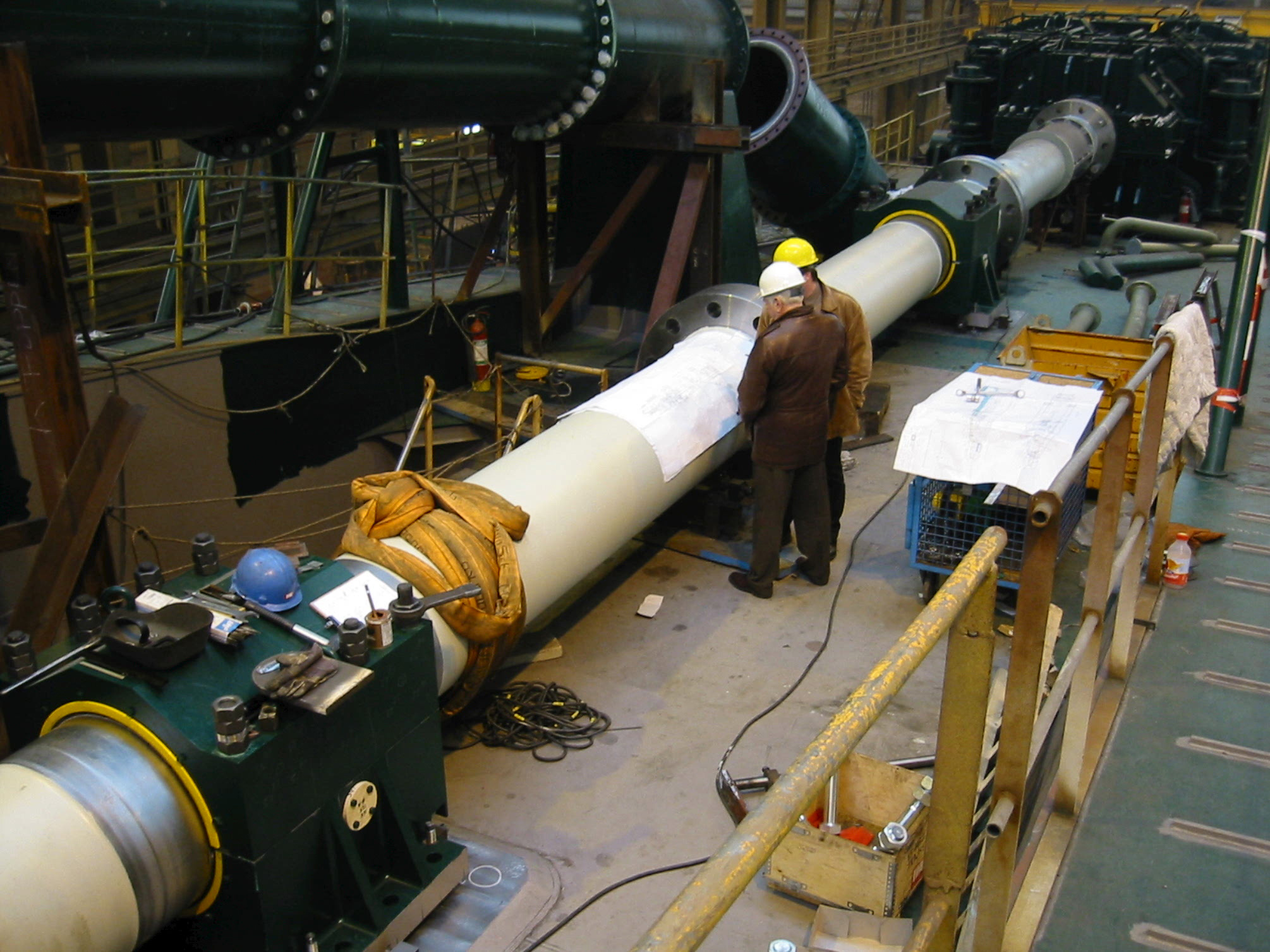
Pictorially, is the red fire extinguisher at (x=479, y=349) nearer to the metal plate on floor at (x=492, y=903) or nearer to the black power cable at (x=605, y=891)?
the metal plate on floor at (x=492, y=903)

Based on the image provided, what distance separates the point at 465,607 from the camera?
3.32m

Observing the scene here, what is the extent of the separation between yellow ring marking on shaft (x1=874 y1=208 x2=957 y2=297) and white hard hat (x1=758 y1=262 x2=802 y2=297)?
11.7ft

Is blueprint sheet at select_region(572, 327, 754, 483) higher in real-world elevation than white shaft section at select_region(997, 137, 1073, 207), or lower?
lower

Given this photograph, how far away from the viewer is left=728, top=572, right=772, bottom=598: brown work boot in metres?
→ 4.86

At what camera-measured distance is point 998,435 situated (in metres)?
4.13

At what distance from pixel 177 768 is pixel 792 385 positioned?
114 inches

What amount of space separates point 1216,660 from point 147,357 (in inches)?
188

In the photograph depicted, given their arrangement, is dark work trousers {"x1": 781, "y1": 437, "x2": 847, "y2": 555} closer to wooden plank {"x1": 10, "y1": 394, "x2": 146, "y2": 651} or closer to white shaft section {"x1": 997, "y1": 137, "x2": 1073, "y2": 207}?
wooden plank {"x1": 10, "y1": 394, "x2": 146, "y2": 651}

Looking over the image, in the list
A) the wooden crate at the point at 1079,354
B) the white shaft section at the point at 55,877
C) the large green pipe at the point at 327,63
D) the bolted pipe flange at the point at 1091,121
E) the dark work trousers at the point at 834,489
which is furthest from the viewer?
the bolted pipe flange at the point at 1091,121

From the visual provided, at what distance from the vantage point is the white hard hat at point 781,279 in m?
4.55

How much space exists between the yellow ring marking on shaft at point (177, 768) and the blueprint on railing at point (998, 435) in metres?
2.75

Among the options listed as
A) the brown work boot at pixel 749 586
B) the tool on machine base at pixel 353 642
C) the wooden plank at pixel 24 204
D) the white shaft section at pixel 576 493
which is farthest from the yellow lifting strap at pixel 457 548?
the brown work boot at pixel 749 586

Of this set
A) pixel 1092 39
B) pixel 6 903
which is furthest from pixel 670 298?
pixel 1092 39

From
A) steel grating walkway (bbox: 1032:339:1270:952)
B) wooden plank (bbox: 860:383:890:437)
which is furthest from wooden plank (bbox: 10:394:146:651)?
wooden plank (bbox: 860:383:890:437)
